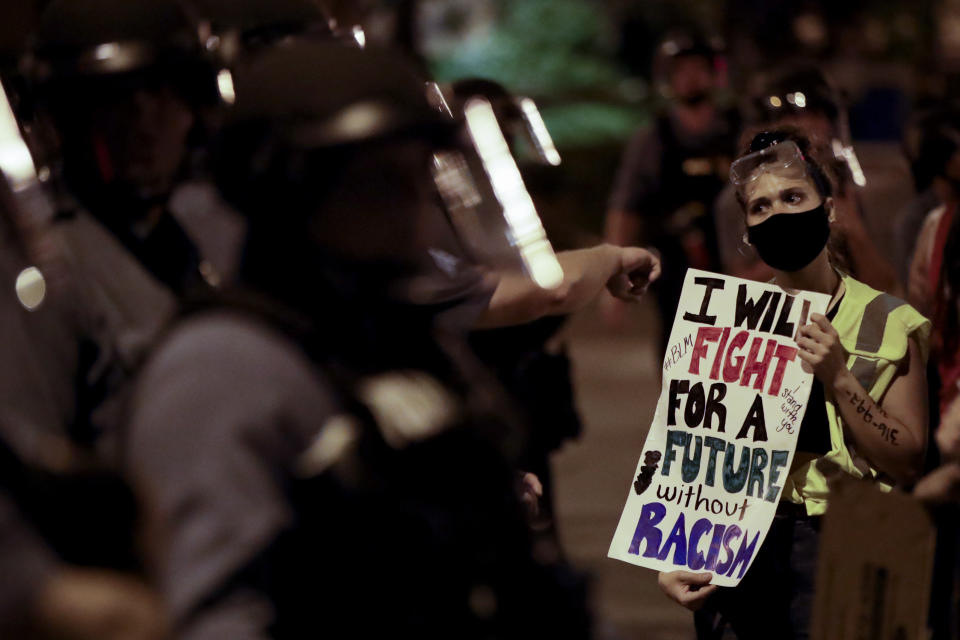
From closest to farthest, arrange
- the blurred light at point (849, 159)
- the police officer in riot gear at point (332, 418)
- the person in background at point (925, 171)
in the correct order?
the police officer in riot gear at point (332, 418) → the blurred light at point (849, 159) → the person in background at point (925, 171)

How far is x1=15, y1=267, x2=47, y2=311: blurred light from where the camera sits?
3.14 m

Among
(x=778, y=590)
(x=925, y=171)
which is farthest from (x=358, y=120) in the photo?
(x=925, y=171)

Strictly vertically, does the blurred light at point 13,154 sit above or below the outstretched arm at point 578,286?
above

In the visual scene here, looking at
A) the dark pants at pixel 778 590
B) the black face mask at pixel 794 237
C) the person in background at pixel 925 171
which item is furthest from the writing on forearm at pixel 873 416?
the person in background at pixel 925 171

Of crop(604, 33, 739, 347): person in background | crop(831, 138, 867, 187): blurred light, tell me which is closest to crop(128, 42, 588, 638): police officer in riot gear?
crop(831, 138, 867, 187): blurred light

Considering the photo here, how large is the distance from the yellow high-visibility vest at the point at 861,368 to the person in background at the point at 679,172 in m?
3.72

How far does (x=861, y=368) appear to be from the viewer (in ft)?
12.4

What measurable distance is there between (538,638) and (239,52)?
2930 mm

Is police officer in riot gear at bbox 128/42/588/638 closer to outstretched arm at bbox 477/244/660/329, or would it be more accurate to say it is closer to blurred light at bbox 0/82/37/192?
blurred light at bbox 0/82/37/192

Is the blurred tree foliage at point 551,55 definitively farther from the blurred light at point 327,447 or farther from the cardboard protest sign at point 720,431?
the blurred light at point 327,447

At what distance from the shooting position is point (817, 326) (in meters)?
3.72

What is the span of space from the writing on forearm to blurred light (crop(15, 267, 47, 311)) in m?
1.81

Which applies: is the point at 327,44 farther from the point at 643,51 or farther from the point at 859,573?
the point at 643,51

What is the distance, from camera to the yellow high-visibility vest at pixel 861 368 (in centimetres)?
378
